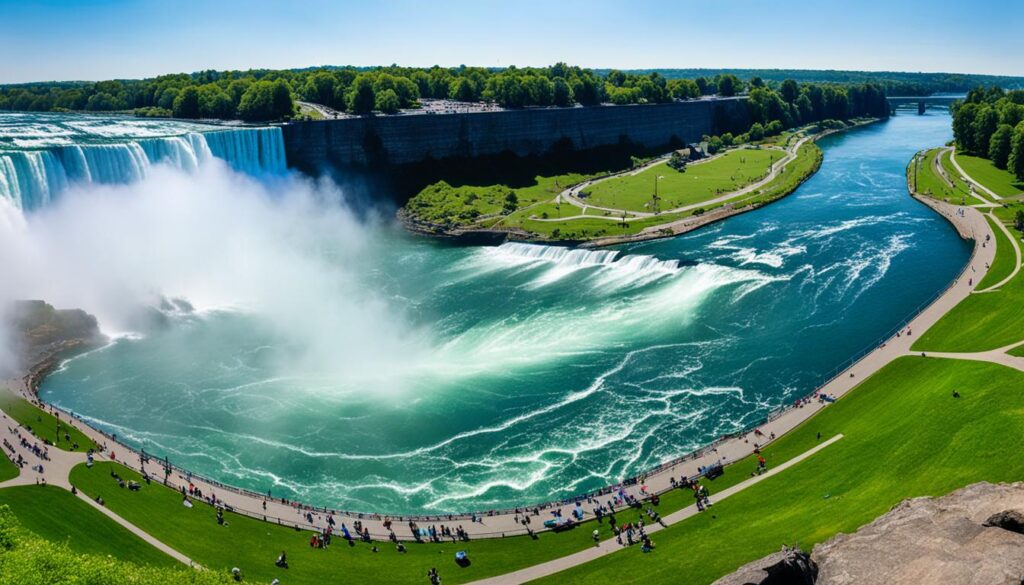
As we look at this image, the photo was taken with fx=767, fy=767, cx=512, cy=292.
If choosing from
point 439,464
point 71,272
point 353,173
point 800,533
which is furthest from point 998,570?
point 353,173

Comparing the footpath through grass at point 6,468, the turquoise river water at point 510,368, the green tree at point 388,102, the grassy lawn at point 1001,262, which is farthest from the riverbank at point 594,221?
the footpath through grass at point 6,468

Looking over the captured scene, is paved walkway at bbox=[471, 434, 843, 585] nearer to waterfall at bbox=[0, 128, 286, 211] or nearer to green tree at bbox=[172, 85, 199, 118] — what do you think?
waterfall at bbox=[0, 128, 286, 211]

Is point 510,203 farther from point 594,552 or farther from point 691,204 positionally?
point 594,552

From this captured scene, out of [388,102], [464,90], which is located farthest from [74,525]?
[464,90]

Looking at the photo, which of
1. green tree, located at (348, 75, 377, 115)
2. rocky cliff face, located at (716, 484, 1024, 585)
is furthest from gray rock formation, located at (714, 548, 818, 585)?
green tree, located at (348, 75, 377, 115)

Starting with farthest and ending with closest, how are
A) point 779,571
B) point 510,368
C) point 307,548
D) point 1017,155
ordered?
point 1017,155 → point 510,368 → point 307,548 → point 779,571

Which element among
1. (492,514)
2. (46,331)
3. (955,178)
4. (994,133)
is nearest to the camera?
(492,514)
